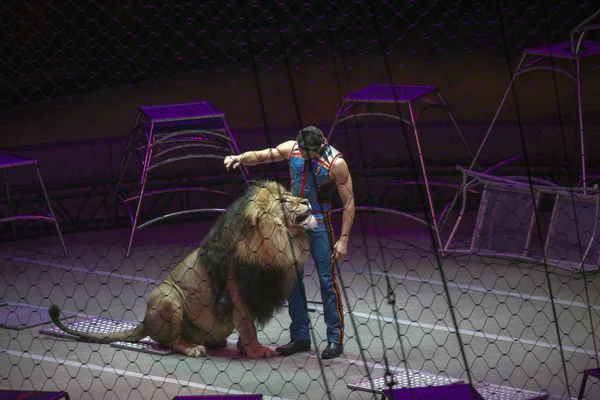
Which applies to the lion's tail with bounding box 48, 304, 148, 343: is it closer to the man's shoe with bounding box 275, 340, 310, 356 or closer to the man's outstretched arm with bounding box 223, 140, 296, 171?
the man's shoe with bounding box 275, 340, 310, 356

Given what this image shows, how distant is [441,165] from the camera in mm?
8703

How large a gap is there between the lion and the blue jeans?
0.38 feet

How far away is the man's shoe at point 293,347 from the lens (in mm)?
5457

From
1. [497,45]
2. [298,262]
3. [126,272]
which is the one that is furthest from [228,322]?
[497,45]

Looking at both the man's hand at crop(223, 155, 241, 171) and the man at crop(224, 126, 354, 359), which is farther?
the man's hand at crop(223, 155, 241, 171)

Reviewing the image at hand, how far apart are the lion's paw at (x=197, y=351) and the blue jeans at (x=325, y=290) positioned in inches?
19.8

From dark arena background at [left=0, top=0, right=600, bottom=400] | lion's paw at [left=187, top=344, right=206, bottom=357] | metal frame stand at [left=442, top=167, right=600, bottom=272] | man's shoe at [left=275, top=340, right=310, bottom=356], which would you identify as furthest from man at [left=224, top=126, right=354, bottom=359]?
metal frame stand at [left=442, top=167, right=600, bottom=272]

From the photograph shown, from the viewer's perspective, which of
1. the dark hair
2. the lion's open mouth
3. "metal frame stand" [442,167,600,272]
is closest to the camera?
the lion's open mouth

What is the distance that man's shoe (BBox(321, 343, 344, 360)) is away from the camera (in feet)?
17.7

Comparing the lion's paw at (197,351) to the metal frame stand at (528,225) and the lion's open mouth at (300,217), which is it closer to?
the lion's open mouth at (300,217)

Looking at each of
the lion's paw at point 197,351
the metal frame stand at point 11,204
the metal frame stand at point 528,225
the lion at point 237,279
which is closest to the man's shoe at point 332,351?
the lion at point 237,279

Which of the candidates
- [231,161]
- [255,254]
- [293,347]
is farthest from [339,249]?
[231,161]

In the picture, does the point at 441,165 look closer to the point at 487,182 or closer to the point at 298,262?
the point at 487,182

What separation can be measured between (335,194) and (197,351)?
3473mm
